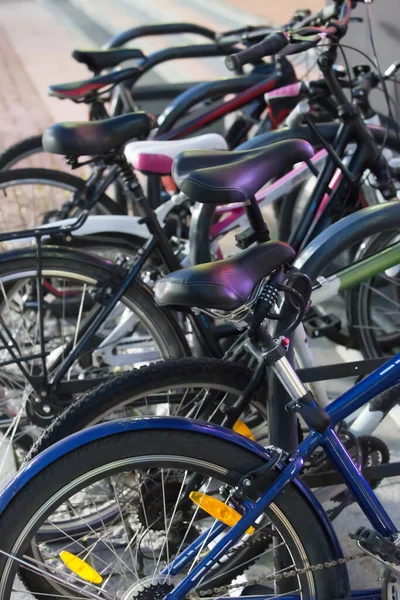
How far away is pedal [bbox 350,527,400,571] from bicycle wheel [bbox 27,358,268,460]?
0.47 meters

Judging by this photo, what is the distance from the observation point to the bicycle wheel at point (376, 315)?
10.2ft

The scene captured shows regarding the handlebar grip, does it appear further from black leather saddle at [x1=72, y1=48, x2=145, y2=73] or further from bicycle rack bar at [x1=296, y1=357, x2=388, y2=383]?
black leather saddle at [x1=72, y1=48, x2=145, y2=73]

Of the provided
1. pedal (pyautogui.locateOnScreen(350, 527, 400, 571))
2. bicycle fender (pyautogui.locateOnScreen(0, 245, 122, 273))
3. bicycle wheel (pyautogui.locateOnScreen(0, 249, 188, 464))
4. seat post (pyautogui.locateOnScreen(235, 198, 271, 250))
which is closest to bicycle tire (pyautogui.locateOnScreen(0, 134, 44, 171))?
bicycle wheel (pyautogui.locateOnScreen(0, 249, 188, 464))

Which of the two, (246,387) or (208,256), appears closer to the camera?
(246,387)

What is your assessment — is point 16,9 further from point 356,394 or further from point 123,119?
point 356,394

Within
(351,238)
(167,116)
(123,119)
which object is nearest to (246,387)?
(351,238)

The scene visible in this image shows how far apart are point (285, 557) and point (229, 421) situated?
0.38 meters

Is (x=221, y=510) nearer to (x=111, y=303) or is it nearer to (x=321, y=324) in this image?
(x=111, y=303)

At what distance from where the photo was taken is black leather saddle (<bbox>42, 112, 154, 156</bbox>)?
7.90 ft

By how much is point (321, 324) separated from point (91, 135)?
59.0 inches

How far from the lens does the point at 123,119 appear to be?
2.48 metres

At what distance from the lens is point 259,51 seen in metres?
2.35

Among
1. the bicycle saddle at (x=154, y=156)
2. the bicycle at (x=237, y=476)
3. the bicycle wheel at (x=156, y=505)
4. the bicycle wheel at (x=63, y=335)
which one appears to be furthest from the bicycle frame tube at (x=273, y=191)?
the bicycle wheel at (x=156, y=505)

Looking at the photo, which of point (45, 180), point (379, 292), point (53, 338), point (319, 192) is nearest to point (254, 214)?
point (319, 192)
